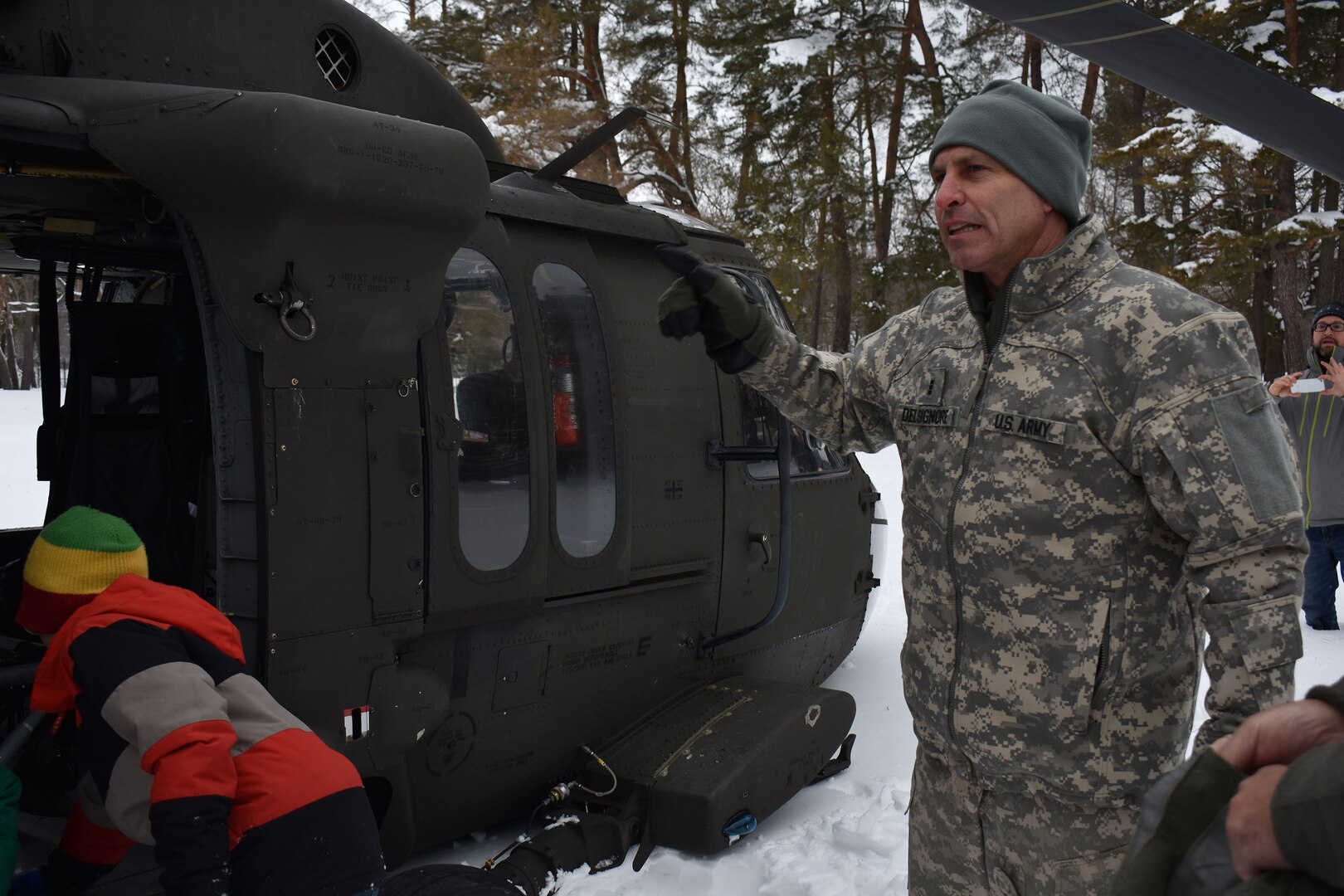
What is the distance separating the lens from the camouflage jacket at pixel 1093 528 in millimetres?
1939

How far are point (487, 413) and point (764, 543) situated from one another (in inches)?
57.6

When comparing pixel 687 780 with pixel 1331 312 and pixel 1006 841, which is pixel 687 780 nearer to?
pixel 1006 841

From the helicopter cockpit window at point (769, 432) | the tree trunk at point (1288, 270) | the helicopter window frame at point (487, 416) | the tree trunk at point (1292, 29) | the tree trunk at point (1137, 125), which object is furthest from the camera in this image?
the tree trunk at point (1137, 125)

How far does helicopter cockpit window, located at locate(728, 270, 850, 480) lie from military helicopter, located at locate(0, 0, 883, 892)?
17mm

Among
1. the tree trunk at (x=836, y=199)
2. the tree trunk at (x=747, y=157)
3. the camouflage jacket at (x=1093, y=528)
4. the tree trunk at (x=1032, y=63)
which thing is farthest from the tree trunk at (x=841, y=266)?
the camouflage jacket at (x=1093, y=528)

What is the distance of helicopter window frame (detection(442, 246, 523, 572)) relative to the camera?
3.49 meters

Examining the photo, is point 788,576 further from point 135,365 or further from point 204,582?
point 135,365

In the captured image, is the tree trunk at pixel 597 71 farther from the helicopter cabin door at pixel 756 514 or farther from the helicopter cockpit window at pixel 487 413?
the helicopter cockpit window at pixel 487 413

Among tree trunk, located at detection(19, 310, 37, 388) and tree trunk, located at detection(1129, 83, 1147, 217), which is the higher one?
tree trunk, located at detection(1129, 83, 1147, 217)

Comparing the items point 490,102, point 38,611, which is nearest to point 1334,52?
point 490,102

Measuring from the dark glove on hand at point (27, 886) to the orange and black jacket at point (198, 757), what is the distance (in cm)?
72

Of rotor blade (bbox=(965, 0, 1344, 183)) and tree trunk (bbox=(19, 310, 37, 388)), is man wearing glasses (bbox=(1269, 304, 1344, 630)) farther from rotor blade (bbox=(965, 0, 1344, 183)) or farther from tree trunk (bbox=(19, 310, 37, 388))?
tree trunk (bbox=(19, 310, 37, 388))

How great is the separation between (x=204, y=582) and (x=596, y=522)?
1.63m

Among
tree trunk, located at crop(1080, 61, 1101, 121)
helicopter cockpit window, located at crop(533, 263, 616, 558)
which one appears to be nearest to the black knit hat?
helicopter cockpit window, located at crop(533, 263, 616, 558)
